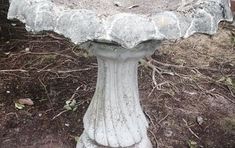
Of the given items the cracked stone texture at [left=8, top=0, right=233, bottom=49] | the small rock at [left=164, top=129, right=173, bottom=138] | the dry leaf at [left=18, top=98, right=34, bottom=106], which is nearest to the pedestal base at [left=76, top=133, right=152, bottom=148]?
the small rock at [left=164, top=129, right=173, bottom=138]

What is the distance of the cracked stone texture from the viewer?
1.62m

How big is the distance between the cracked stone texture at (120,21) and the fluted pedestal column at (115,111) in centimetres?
42

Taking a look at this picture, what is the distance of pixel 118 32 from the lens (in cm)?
161

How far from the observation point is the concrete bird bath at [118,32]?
1.63m

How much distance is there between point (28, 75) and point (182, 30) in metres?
1.87

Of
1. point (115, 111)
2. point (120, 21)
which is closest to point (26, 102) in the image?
point (115, 111)

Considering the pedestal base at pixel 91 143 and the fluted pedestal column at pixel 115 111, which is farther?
the pedestal base at pixel 91 143

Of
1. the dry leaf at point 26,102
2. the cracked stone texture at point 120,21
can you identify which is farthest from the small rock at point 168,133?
the cracked stone texture at point 120,21

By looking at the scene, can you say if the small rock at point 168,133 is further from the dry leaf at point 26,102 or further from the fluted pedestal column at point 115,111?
the dry leaf at point 26,102

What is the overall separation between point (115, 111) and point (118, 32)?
81 centimetres

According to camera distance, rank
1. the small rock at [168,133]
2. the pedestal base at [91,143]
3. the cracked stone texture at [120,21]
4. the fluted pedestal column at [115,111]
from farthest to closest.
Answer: the small rock at [168,133] → the pedestal base at [91,143] → the fluted pedestal column at [115,111] → the cracked stone texture at [120,21]

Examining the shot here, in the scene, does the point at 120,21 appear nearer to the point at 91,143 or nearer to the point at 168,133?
the point at 91,143

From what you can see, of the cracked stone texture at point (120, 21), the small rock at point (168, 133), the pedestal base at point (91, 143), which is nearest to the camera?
the cracked stone texture at point (120, 21)

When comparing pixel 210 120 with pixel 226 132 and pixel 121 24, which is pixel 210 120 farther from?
pixel 121 24
